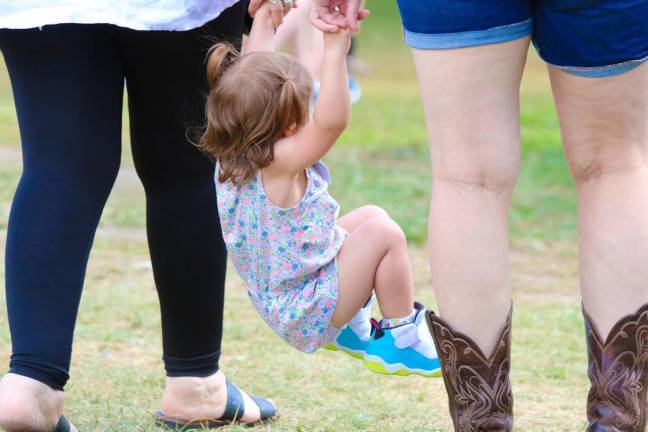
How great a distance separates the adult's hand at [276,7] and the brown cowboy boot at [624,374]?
1000 mm

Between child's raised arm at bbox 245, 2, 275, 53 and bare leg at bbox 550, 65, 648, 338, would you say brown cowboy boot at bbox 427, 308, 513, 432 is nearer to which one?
bare leg at bbox 550, 65, 648, 338

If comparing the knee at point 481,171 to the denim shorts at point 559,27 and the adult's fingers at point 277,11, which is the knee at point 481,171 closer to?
the denim shorts at point 559,27

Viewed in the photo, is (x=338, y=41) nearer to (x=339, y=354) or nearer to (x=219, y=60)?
(x=219, y=60)

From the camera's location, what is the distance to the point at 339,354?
3.67 metres

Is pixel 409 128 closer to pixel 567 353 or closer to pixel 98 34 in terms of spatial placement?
pixel 567 353

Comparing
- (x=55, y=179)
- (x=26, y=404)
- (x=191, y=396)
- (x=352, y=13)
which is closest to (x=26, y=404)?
(x=26, y=404)

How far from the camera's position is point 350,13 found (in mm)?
2332

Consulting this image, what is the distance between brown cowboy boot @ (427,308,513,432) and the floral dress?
1.22 feet

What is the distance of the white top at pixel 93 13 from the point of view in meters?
2.23

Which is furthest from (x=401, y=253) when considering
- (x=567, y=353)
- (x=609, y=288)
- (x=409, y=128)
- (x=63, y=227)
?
(x=409, y=128)

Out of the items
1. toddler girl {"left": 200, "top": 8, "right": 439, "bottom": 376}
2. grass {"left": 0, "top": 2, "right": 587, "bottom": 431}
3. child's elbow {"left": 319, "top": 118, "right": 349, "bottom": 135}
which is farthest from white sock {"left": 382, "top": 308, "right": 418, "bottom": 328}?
child's elbow {"left": 319, "top": 118, "right": 349, "bottom": 135}

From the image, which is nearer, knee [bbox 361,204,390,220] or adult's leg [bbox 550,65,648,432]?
adult's leg [bbox 550,65,648,432]

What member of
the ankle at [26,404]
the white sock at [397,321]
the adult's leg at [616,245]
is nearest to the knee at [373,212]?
the white sock at [397,321]

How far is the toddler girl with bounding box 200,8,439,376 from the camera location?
242 cm
